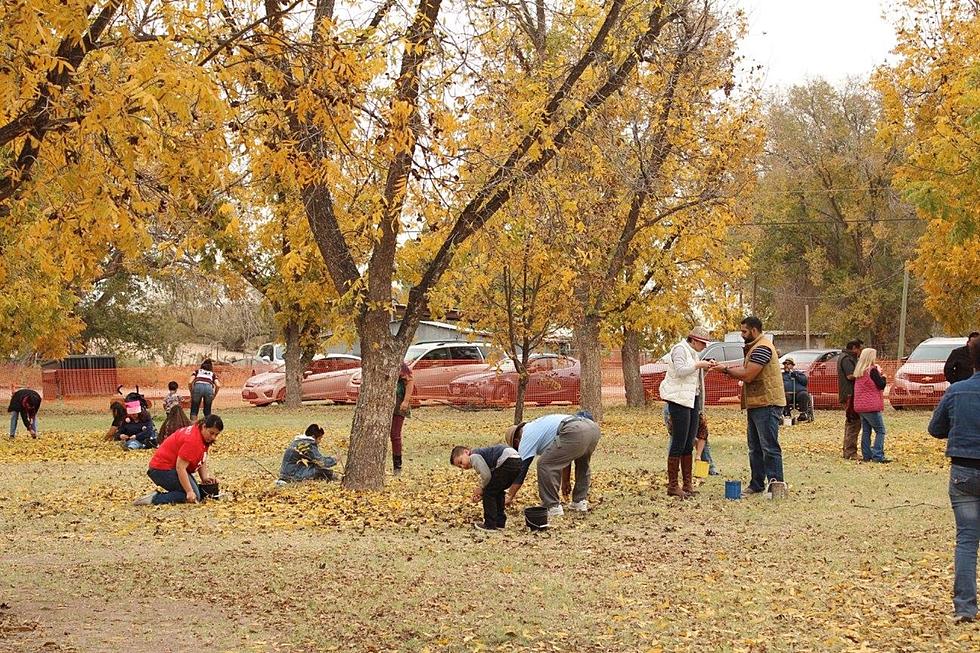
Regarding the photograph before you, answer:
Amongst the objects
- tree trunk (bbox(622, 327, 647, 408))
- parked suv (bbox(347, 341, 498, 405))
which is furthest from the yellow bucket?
parked suv (bbox(347, 341, 498, 405))

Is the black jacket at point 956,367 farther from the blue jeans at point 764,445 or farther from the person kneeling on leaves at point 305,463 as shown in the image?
the person kneeling on leaves at point 305,463

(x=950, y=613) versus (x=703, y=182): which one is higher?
(x=703, y=182)

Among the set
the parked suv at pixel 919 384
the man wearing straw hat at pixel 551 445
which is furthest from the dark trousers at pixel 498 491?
the parked suv at pixel 919 384

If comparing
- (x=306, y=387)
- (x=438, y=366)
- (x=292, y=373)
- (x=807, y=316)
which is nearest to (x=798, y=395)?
(x=438, y=366)

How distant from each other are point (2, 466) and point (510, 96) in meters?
10.1

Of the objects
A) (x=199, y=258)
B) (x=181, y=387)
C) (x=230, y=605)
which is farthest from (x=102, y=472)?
(x=181, y=387)

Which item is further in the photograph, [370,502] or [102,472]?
[102,472]

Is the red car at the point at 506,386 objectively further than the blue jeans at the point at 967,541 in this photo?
Yes

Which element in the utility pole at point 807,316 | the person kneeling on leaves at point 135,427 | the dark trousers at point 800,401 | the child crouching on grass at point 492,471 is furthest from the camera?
the utility pole at point 807,316

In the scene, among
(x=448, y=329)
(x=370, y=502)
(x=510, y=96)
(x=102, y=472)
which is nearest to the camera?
(x=370, y=502)

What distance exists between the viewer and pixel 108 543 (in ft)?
35.6

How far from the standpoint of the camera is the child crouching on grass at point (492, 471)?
1103 cm

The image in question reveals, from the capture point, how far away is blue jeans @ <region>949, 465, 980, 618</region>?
24.2 feet

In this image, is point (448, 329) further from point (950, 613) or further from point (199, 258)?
point (950, 613)
